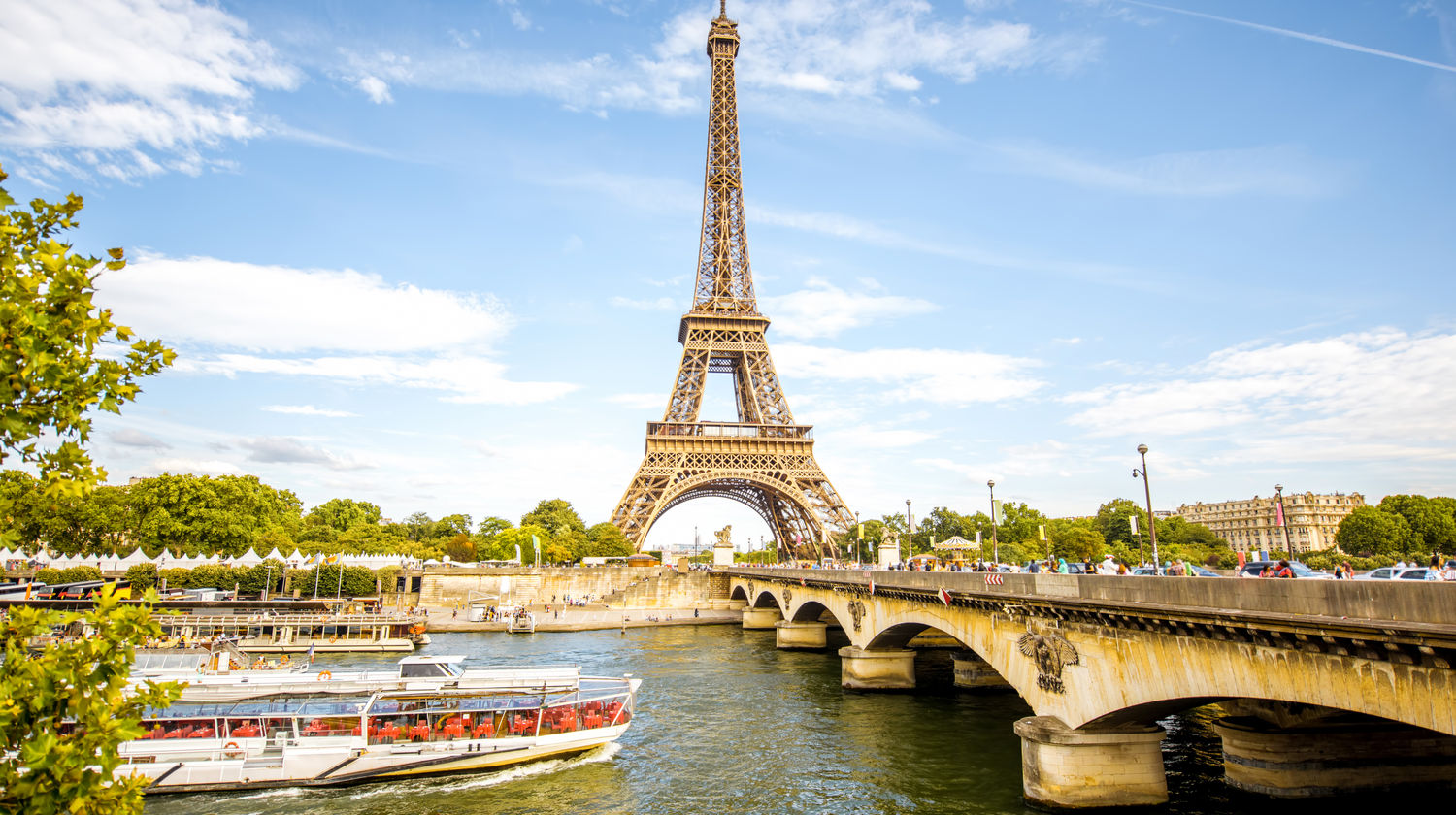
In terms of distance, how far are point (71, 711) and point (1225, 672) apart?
593 inches

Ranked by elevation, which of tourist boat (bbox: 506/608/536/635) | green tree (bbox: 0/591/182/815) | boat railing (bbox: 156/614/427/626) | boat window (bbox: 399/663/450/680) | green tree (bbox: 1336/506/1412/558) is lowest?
tourist boat (bbox: 506/608/536/635)

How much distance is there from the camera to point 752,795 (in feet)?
67.3

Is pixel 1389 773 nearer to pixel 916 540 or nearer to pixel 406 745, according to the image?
pixel 406 745

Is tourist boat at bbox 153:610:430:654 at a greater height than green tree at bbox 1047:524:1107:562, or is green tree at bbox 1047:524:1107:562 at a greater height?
green tree at bbox 1047:524:1107:562

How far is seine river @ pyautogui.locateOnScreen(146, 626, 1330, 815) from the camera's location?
19766 millimetres

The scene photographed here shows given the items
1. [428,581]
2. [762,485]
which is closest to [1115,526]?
[762,485]

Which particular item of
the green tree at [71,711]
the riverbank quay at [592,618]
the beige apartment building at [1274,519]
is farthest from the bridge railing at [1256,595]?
the beige apartment building at [1274,519]

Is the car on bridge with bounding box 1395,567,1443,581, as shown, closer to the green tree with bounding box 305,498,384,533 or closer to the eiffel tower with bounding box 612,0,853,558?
the eiffel tower with bounding box 612,0,853,558

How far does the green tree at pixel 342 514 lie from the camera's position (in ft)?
407

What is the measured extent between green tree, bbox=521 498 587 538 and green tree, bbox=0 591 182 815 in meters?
112

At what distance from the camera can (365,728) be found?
2356 centimetres

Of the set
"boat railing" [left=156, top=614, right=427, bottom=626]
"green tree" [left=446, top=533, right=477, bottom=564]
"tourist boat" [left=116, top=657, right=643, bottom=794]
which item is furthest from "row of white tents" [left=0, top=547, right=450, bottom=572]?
"tourist boat" [left=116, top=657, right=643, bottom=794]

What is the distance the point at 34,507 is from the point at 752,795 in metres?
18.8

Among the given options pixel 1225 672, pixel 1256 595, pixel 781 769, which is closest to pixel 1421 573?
pixel 1225 672
